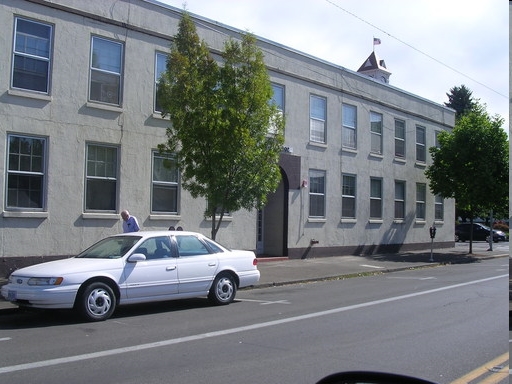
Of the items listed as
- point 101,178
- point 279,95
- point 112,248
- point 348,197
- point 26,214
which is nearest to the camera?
point 112,248

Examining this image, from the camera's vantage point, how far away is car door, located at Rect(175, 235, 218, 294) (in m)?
10.6

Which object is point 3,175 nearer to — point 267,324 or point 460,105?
point 267,324

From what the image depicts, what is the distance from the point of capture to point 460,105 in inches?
2378

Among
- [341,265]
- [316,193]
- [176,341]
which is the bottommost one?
[176,341]

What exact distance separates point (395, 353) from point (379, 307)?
3.92m

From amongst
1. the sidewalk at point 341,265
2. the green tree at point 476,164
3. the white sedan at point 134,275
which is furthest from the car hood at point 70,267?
the green tree at point 476,164

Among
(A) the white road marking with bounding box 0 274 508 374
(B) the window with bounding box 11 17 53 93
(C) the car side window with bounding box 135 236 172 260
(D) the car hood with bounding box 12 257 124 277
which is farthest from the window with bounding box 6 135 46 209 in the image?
(A) the white road marking with bounding box 0 274 508 374

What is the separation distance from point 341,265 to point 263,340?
12.2 m

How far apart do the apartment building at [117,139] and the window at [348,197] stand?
9cm

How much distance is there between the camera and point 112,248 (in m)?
10.4

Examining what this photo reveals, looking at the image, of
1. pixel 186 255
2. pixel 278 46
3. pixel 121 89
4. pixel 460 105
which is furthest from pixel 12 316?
pixel 460 105

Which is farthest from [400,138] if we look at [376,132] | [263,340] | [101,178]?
[263,340]

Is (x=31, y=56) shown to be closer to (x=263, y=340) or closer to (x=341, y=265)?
(x=263, y=340)

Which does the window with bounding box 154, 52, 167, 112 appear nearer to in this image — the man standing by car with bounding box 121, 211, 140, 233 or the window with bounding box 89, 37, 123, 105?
the window with bounding box 89, 37, 123, 105
